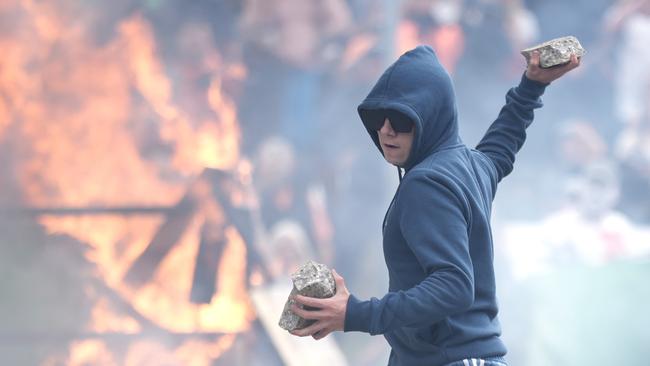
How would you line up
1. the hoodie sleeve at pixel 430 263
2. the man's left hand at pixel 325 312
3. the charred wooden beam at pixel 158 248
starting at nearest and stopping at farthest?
the hoodie sleeve at pixel 430 263 → the man's left hand at pixel 325 312 → the charred wooden beam at pixel 158 248

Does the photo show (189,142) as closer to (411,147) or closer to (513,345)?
(513,345)

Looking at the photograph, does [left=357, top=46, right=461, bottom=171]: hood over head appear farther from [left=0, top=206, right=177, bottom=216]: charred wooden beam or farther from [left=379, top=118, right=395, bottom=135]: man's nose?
[left=0, top=206, right=177, bottom=216]: charred wooden beam

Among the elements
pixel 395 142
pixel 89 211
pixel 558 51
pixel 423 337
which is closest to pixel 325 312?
pixel 423 337

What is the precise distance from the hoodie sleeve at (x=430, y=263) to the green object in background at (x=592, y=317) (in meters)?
4.91

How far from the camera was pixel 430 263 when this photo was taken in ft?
6.24

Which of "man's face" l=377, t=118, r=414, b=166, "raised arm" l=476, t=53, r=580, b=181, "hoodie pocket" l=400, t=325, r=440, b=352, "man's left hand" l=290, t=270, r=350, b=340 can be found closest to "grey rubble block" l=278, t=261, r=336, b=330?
"man's left hand" l=290, t=270, r=350, b=340

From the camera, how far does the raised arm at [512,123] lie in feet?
7.84

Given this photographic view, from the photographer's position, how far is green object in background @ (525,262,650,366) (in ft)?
21.5

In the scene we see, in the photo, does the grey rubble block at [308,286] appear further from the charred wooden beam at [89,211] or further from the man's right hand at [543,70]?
the charred wooden beam at [89,211]

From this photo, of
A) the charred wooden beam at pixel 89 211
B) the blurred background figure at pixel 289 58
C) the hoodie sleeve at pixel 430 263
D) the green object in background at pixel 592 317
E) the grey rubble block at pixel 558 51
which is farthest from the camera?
the blurred background figure at pixel 289 58

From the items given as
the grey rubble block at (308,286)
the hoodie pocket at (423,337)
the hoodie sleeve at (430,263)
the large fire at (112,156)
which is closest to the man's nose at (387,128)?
the hoodie sleeve at (430,263)

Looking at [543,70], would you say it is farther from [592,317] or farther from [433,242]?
[592,317]

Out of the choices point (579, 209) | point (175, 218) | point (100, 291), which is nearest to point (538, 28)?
point (579, 209)

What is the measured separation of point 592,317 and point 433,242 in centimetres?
547
